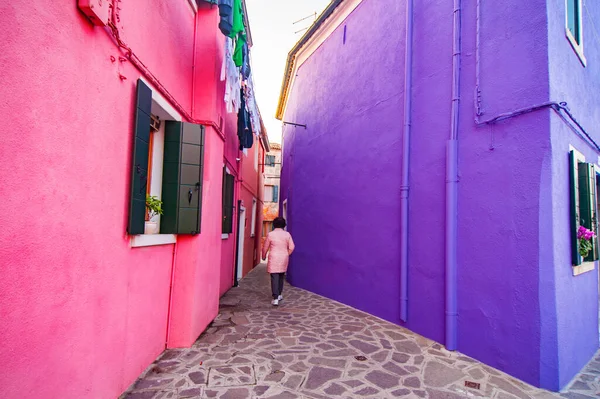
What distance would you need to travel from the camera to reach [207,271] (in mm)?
4988

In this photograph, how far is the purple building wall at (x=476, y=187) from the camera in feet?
11.7

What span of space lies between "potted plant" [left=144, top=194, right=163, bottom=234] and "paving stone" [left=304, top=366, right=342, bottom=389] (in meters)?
2.46

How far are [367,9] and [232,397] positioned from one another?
293 inches

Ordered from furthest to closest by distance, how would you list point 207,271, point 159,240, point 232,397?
1. point 207,271
2. point 159,240
3. point 232,397

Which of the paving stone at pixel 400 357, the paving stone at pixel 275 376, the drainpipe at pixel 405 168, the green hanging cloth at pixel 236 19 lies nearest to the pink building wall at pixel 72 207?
the green hanging cloth at pixel 236 19

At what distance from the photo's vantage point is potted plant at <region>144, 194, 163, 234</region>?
12.4 feet

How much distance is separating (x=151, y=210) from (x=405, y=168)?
3867 mm

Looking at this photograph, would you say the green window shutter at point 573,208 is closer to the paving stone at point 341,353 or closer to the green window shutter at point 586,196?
the green window shutter at point 586,196

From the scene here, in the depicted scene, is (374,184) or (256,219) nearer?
(374,184)

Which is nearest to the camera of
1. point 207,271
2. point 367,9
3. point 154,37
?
point 154,37

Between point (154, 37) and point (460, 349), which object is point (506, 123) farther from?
point (154, 37)

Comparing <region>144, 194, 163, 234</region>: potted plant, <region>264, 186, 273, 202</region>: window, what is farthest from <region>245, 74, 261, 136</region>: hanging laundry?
<region>264, 186, 273, 202</region>: window

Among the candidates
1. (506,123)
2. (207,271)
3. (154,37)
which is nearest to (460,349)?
(506,123)

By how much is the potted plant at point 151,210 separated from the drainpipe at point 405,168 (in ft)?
12.1
